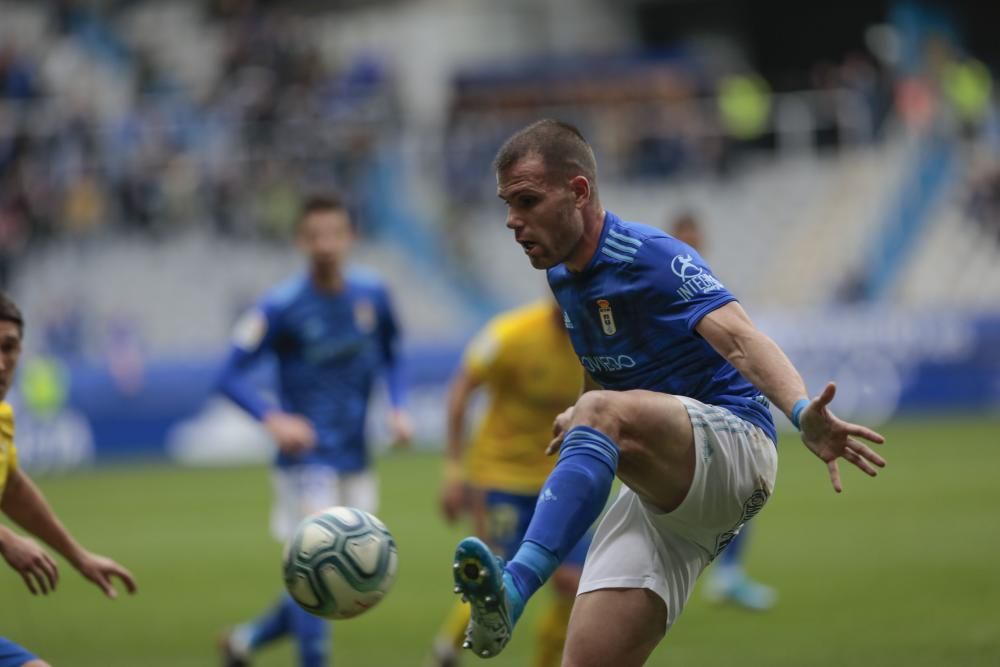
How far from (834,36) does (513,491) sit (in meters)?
28.7

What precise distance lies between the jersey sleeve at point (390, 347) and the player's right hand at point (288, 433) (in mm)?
961

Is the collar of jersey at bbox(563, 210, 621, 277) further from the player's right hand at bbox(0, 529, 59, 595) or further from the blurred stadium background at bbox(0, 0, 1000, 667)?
the blurred stadium background at bbox(0, 0, 1000, 667)

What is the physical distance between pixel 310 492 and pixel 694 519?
3.91 meters

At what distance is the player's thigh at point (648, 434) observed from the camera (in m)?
5.03

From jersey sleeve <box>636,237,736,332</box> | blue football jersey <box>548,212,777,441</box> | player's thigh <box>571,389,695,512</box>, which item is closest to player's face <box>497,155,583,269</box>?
blue football jersey <box>548,212,777,441</box>

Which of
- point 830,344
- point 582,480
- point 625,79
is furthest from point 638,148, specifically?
point 582,480

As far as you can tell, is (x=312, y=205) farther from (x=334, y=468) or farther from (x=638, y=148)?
(x=638, y=148)

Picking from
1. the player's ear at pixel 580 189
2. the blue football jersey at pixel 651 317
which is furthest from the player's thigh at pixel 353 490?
the player's ear at pixel 580 189

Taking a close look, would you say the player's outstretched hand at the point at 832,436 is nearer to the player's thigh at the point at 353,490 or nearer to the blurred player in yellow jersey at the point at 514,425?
the blurred player in yellow jersey at the point at 514,425

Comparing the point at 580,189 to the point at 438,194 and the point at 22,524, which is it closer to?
the point at 22,524

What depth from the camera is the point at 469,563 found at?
15.2 ft

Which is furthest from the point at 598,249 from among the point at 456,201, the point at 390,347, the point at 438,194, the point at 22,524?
the point at 438,194

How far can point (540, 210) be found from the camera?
530 cm

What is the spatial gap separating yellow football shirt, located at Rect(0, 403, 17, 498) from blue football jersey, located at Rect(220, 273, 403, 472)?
2.99 metres
